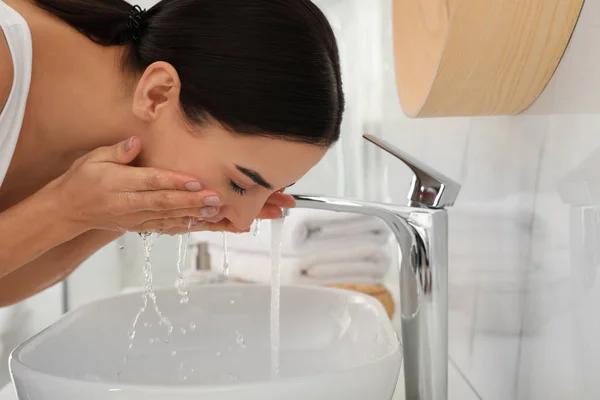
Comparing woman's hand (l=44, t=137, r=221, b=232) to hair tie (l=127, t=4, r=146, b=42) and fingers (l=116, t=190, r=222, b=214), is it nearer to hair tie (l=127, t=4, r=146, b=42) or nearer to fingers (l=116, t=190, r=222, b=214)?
fingers (l=116, t=190, r=222, b=214)

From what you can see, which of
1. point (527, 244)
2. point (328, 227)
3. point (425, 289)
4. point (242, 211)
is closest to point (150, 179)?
point (242, 211)

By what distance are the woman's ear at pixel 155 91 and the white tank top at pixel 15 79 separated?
0.12 meters

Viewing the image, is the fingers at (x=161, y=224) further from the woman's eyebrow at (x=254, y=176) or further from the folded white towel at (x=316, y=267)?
the folded white towel at (x=316, y=267)

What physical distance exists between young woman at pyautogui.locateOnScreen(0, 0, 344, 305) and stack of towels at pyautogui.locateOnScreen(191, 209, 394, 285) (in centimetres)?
52

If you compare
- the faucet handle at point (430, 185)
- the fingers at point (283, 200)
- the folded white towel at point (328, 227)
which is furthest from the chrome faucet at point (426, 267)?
the folded white towel at point (328, 227)

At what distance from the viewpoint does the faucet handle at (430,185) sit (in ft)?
2.26

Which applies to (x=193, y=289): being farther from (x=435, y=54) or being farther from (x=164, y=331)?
(x=435, y=54)

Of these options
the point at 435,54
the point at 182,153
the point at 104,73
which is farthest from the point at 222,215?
the point at 435,54

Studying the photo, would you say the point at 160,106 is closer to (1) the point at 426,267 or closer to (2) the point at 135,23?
(2) the point at 135,23

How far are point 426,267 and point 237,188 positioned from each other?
24 cm

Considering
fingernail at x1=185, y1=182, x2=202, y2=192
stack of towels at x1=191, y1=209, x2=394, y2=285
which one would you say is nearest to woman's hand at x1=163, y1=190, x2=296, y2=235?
fingernail at x1=185, y1=182, x2=202, y2=192

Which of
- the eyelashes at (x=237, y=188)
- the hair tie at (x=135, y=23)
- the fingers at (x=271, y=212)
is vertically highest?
the hair tie at (x=135, y=23)

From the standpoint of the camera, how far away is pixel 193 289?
0.89 m

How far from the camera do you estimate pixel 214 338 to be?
0.88m
